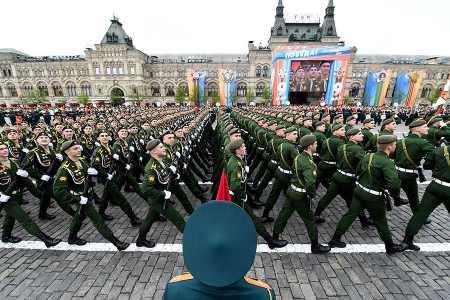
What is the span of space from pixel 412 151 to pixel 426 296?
2.66 meters

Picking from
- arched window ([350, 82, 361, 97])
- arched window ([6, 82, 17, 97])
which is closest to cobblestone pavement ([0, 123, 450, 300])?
arched window ([350, 82, 361, 97])

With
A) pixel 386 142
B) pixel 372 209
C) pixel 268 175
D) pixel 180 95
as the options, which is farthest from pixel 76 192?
pixel 180 95

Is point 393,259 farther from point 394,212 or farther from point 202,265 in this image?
point 202,265

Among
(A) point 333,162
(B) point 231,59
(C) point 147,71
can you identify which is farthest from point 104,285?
(B) point 231,59

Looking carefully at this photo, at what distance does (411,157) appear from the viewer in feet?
15.2

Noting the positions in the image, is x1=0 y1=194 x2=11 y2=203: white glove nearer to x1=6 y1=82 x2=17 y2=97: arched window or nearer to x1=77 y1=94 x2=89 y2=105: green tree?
x1=77 y1=94 x2=89 y2=105: green tree

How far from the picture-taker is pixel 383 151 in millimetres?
3670

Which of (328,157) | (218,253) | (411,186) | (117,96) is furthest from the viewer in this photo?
(117,96)

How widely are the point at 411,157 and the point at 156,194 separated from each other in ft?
16.9

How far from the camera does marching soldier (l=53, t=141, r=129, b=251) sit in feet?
12.9

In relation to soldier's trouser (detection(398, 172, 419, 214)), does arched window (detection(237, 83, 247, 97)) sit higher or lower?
higher

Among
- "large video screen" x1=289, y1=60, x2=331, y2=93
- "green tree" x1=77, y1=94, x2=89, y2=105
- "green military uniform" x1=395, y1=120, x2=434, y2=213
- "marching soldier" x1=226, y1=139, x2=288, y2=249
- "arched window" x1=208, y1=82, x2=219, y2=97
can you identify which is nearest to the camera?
"marching soldier" x1=226, y1=139, x2=288, y2=249

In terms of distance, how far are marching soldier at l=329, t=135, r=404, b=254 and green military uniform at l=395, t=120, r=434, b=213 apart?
1304 millimetres

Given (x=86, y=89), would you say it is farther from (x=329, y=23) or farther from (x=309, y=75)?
(x=329, y=23)
